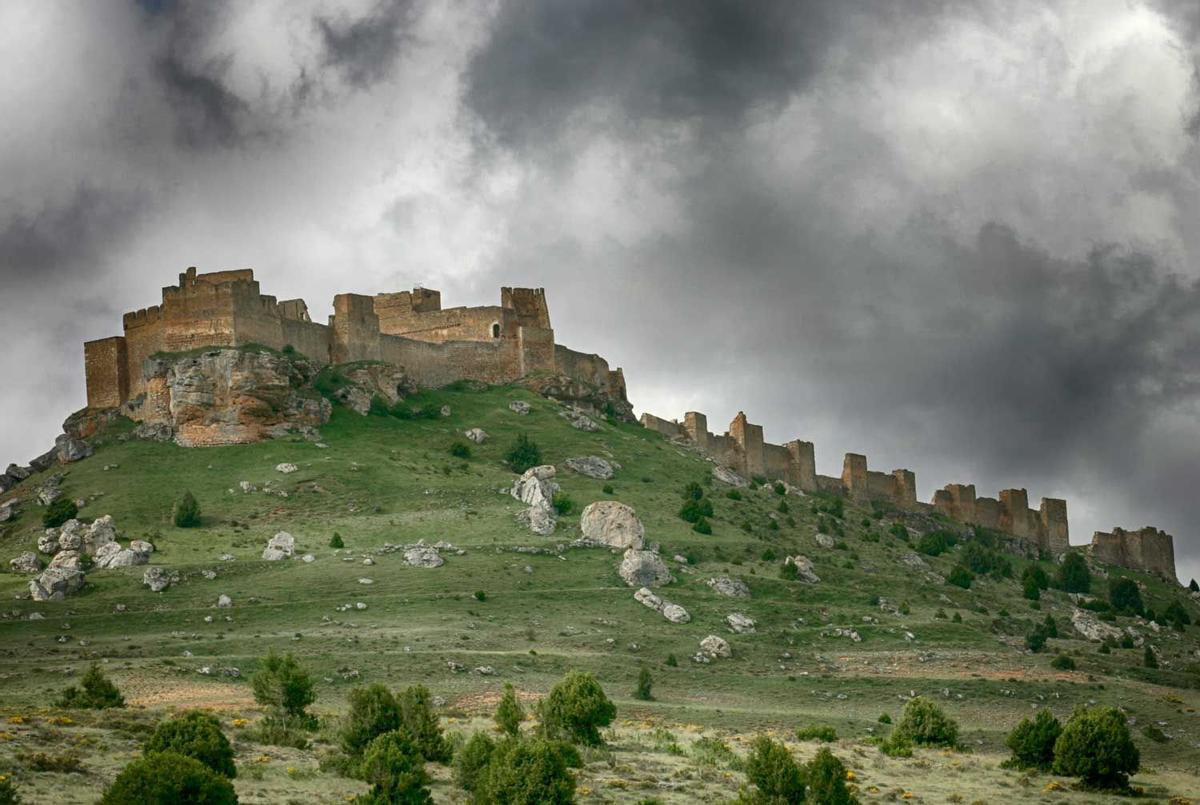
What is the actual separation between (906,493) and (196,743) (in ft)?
250

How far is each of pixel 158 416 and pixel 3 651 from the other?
29018 millimetres

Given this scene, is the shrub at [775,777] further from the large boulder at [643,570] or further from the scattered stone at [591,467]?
the scattered stone at [591,467]

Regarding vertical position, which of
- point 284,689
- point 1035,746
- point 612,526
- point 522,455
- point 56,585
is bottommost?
point 1035,746

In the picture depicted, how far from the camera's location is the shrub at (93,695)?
141 ft

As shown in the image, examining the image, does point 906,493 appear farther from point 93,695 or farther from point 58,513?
point 93,695

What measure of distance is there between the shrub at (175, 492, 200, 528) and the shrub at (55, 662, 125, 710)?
84.7 feet

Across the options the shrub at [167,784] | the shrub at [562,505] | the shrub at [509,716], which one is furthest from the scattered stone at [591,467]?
the shrub at [167,784]

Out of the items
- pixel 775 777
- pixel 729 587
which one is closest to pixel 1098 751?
pixel 775 777

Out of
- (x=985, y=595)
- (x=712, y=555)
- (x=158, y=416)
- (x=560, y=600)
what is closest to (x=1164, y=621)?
(x=985, y=595)

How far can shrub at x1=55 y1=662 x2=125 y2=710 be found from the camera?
43.0 meters

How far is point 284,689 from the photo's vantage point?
42.5m

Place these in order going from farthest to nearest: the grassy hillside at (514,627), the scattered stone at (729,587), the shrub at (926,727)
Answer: the scattered stone at (729,587) < the shrub at (926,727) < the grassy hillside at (514,627)

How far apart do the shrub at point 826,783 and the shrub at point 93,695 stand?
18.2 m

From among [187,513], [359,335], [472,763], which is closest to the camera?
[472,763]
